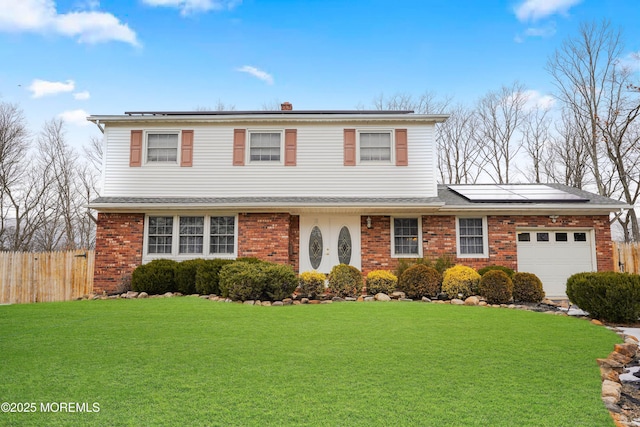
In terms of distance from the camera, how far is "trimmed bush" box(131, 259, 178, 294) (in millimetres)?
11977

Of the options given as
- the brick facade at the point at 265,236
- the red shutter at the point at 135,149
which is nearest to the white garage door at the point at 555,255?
the brick facade at the point at 265,236

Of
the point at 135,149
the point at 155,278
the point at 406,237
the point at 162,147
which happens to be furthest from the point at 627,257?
the point at 135,149

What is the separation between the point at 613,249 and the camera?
13.6 metres

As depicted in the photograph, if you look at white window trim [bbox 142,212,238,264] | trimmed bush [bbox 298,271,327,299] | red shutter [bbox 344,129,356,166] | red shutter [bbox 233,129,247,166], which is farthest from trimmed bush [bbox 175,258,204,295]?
red shutter [bbox 344,129,356,166]

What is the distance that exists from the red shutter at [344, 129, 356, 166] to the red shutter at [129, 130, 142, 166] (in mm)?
6983

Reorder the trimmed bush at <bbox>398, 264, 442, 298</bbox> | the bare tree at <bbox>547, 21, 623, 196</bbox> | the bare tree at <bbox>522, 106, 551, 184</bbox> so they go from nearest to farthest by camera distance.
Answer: the trimmed bush at <bbox>398, 264, 442, 298</bbox>
the bare tree at <bbox>547, 21, 623, 196</bbox>
the bare tree at <bbox>522, 106, 551, 184</bbox>

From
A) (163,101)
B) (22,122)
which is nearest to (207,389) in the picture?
(163,101)

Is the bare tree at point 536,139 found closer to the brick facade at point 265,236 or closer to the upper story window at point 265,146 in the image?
the upper story window at point 265,146

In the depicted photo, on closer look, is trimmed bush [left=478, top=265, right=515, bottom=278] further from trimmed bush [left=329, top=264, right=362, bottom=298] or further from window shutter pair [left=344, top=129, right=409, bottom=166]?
window shutter pair [left=344, top=129, right=409, bottom=166]

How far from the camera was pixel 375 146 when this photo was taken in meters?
14.0

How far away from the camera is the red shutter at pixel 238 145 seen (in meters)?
14.0

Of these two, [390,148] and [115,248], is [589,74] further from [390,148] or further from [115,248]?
[115,248]

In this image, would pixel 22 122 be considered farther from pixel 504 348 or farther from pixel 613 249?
pixel 613 249

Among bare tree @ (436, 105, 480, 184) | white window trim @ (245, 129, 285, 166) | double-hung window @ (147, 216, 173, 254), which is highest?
bare tree @ (436, 105, 480, 184)
